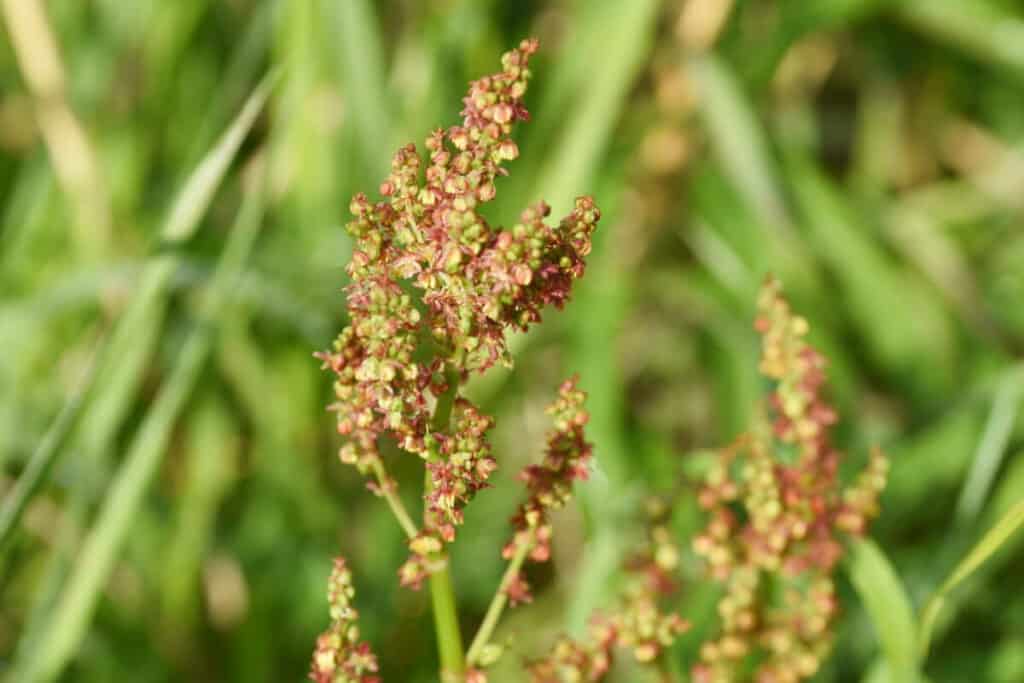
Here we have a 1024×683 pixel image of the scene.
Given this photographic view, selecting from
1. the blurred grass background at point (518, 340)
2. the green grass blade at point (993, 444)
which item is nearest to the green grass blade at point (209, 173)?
the blurred grass background at point (518, 340)

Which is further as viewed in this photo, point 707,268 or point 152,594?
point 707,268

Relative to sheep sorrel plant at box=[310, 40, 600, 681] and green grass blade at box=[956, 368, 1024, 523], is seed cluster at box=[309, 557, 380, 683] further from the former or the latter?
green grass blade at box=[956, 368, 1024, 523]

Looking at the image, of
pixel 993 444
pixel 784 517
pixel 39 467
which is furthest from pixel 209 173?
pixel 993 444

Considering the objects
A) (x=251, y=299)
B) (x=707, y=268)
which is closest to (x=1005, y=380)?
(x=707, y=268)

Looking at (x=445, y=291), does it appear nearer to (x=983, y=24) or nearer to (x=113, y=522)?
(x=113, y=522)

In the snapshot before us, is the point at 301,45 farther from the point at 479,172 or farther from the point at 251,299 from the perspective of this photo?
the point at 479,172
